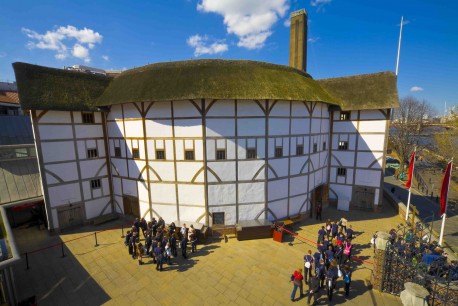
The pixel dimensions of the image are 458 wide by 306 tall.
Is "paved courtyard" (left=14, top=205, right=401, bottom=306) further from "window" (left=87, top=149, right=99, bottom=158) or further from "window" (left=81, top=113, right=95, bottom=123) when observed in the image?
"window" (left=81, top=113, right=95, bottom=123)

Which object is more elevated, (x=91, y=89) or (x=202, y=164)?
(x=91, y=89)

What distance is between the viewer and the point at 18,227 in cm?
1502

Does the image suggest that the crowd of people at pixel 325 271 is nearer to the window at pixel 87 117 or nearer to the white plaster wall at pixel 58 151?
the white plaster wall at pixel 58 151

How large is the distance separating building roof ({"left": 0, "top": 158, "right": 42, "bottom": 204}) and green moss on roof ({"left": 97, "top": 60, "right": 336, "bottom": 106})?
705cm

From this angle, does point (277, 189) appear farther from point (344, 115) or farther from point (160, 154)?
point (344, 115)

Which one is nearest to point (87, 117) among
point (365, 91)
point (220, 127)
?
point (220, 127)

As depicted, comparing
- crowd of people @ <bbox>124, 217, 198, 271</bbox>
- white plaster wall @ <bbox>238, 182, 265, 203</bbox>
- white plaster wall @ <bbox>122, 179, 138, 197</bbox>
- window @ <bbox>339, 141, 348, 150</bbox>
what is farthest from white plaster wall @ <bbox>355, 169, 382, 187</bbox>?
white plaster wall @ <bbox>122, 179, 138, 197</bbox>

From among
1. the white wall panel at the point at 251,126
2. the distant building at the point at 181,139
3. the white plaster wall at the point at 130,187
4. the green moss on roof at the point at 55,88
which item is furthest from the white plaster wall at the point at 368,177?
the green moss on roof at the point at 55,88

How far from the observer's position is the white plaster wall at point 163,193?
1333 centimetres

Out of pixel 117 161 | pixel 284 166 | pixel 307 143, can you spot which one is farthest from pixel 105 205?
pixel 307 143

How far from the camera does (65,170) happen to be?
13867mm

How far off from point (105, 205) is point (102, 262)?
6165 mm

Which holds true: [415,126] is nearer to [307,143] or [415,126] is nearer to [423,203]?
[423,203]

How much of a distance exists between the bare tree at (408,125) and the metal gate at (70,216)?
42.4 metres
